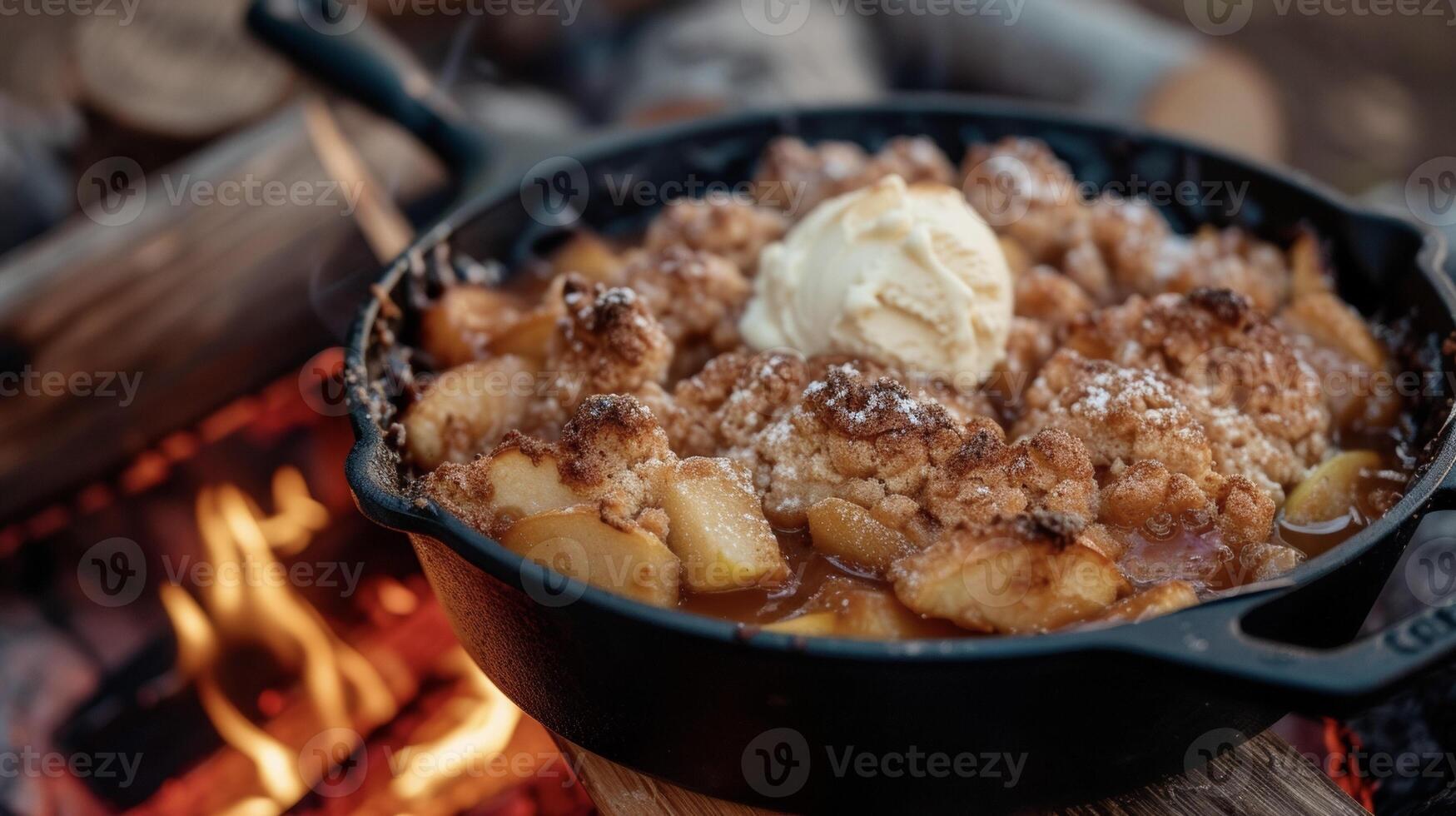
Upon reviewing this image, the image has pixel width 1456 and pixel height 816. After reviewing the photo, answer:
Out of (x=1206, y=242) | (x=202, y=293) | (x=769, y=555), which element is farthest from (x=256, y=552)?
(x=1206, y=242)

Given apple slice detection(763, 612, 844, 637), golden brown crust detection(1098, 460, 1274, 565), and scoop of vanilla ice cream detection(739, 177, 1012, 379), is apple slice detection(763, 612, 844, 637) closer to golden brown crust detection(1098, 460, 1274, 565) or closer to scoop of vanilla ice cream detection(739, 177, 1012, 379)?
golden brown crust detection(1098, 460, 1274, 565)

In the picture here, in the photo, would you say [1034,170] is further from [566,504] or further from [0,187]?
[0,187]

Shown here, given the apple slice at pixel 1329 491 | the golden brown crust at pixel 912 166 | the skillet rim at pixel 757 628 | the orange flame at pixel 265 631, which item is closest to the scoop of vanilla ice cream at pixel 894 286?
the golden brown crust at pixel 912 166

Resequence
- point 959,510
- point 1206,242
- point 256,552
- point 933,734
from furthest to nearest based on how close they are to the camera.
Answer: point 256,552 → point 1206,242 → point 959,510 → point 933,734

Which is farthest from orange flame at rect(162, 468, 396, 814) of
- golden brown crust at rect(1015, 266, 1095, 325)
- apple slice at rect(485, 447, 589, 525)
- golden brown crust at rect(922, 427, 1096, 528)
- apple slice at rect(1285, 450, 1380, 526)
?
apple slice at rect(1285, 450, 1380, 526)

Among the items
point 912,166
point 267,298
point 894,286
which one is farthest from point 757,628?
point 267,298
